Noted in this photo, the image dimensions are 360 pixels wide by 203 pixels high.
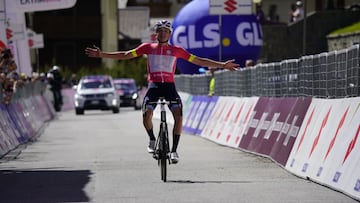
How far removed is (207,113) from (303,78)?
8464 mm

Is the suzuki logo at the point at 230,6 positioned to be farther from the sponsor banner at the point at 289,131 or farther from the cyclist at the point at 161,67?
the cyclist at the point at 161,67

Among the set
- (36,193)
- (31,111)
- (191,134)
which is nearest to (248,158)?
(36,193)

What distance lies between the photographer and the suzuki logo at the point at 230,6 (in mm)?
26406

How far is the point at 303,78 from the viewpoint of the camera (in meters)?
17.1

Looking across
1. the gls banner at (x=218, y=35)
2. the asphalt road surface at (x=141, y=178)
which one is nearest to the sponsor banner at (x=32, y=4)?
the asphalt road surface at (x=141, y=178)

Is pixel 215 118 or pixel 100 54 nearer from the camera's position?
pixel 100 54

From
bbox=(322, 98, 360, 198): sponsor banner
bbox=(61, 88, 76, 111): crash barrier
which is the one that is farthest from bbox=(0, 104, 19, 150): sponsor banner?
bbox=(61, 88, 76, 111): crash barrier

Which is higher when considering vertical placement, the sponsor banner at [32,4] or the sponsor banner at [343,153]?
the sponsor banner at [32,4]

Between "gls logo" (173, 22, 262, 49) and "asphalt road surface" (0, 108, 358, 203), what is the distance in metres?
17.3

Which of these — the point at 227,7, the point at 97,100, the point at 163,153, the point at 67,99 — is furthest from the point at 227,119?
the point at 67,99

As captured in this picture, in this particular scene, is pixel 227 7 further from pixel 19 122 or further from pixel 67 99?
pixel 67 99

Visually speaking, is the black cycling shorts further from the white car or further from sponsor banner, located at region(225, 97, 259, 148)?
the white car

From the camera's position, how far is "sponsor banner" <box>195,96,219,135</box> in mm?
24922

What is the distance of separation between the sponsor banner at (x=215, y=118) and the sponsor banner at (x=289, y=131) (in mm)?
6563
